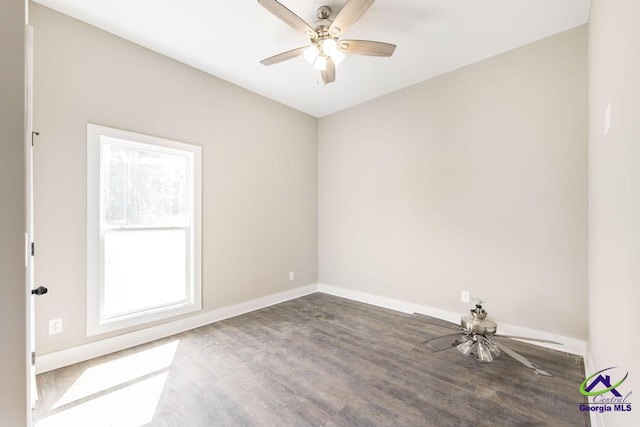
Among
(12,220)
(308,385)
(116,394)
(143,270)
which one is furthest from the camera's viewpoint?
(143,270)

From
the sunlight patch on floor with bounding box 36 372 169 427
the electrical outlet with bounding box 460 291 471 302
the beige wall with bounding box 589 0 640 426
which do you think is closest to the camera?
the beige wall with bounding box 589 0 640 426

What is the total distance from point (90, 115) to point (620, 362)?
3.95 m

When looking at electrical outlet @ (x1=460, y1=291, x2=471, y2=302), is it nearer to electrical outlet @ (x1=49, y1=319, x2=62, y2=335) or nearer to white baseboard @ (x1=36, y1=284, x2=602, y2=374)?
white baseboard @ (x1=36, y1=284, x2=602, y2=374)

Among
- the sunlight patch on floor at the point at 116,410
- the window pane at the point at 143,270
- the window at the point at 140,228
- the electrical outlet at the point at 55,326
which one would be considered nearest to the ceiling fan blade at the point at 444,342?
the sunlight patch on floor at the point at 116,410

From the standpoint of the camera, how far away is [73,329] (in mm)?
2334

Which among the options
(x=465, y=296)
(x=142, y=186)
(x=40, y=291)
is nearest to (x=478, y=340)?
(x=465, y=296)

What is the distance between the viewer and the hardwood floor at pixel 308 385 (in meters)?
1.71

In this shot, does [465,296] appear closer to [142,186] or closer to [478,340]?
[478,340]

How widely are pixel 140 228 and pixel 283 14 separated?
7.99ft

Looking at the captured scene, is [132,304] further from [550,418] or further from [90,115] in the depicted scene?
[550,418]

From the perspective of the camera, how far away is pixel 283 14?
1954 mm

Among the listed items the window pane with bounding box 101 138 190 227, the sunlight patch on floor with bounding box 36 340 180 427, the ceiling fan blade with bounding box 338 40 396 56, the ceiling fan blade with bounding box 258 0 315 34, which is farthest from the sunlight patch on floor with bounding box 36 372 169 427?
the ceiling fan blade with bounding box 338 40 396 56

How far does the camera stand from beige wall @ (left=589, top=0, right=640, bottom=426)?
0.93 metres

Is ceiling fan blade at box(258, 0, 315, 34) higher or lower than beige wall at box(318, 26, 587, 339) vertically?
higher
